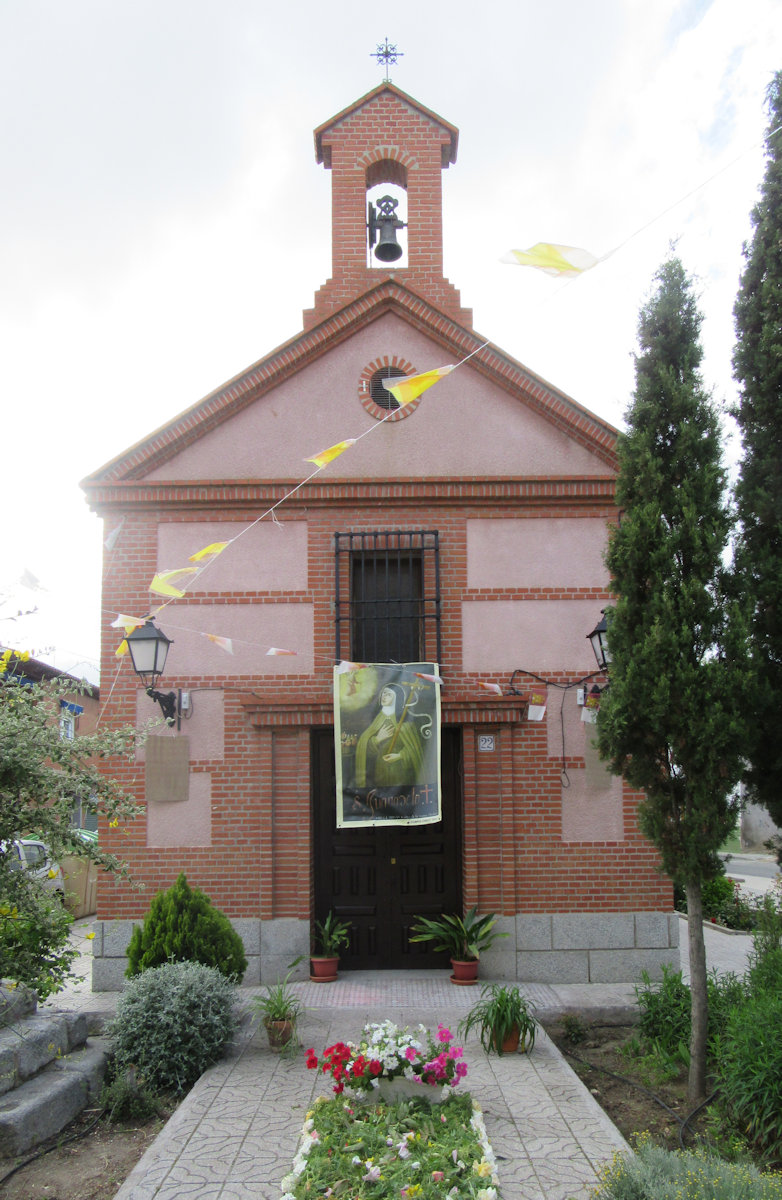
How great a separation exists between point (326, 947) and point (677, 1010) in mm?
3478

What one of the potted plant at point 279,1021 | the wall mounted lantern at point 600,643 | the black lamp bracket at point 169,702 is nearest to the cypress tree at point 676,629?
the wall mounted lantern at point 600,643

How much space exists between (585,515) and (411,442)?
2010mm

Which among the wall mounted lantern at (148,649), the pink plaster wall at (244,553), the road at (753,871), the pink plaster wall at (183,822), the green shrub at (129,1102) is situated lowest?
the road at (753,871)

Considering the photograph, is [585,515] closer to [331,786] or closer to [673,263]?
[673,263]

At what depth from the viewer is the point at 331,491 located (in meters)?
9.60

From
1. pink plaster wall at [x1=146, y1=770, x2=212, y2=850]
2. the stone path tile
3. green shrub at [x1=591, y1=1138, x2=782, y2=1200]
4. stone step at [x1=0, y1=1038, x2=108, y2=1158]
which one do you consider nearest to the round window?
pink plaster wall at [x1=146, y1=770, x2=212, y2=850]

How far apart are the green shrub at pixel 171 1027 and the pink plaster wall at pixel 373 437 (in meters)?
5.05

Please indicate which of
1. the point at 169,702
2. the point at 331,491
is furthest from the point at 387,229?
the point at 169,702

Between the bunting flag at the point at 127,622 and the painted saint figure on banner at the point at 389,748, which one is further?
the painted saint figure on banner at the point at 389,748

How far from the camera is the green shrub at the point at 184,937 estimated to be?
755 centimetres

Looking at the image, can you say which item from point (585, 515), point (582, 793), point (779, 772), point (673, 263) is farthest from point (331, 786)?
point (673, 263)

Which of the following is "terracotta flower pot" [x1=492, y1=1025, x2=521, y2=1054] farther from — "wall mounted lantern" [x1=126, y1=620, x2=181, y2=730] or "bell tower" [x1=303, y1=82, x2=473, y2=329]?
"bell tower" [x1=303, y1=82, x2=473, y2=329]

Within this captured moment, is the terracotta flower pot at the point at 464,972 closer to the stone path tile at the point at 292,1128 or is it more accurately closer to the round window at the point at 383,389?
the stone path tile at the point at 292,1128

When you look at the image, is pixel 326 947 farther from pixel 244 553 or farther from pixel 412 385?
pixel 412 385
